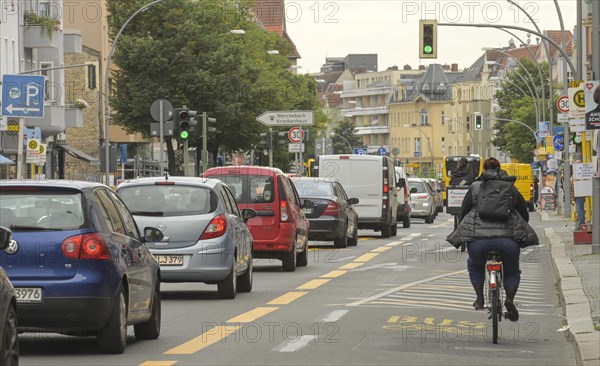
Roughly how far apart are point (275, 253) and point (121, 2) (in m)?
52.5

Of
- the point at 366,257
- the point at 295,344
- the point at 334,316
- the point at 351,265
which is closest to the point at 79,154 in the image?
the point at 366,257

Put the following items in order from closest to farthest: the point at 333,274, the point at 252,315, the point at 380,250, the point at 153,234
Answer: the point at 153,234 < the point at 252,315 < the point at 333,274 < the point at 380,250

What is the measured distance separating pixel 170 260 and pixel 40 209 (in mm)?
7042

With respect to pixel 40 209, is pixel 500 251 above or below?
below

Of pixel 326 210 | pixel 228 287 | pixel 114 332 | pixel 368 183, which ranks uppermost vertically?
pixel 368 183

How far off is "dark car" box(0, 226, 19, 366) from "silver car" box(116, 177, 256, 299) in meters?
9.88

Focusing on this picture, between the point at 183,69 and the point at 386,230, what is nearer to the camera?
the point at 386,230

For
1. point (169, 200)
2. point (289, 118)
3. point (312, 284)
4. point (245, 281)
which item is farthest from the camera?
point (289, 118)

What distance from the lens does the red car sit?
27531mm

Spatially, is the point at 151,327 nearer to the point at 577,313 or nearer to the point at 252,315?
the point at 252,315

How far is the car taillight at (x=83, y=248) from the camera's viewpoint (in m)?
13.9

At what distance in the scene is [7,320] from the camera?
1078 centimetres

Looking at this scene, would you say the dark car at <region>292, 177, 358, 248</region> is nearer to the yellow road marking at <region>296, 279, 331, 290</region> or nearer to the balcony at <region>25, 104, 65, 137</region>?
the yellow road marking at <region>296, 279, 331, 290</region>

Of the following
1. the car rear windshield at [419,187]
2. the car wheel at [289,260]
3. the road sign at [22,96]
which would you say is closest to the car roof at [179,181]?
the car wheel at [289,260]
